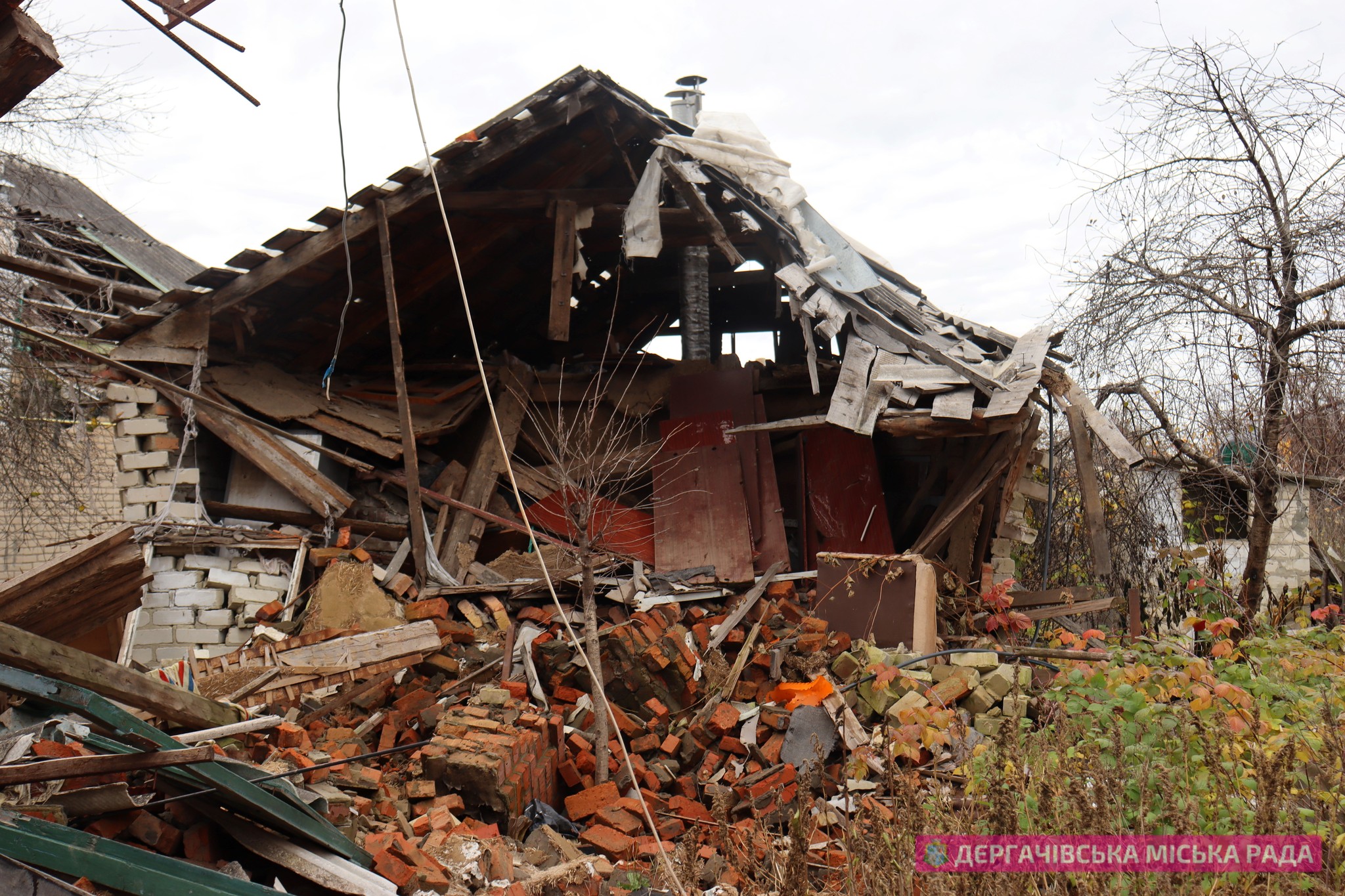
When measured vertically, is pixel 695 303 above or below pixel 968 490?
above

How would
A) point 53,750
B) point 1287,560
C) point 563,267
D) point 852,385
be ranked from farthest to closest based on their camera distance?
point 1287,560
point 563,267
point 852,385
point 53,750

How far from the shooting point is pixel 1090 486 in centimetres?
787

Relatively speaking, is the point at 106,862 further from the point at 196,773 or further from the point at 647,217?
the point at 647,217

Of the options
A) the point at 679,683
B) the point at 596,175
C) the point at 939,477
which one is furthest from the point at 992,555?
the point at 596,175

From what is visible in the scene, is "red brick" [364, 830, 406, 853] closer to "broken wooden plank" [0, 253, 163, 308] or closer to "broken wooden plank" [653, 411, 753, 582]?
"broken wooden plank" [653, 411, 753, 582]

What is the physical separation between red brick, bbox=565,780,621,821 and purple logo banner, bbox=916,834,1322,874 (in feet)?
11.1

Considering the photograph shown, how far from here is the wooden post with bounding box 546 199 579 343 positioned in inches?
357

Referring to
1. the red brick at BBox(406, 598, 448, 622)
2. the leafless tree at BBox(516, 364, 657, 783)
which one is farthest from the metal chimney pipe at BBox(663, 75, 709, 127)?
the red brick at BBox(406, 598, 448, 622)

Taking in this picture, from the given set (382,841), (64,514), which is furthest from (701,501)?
(64,514)

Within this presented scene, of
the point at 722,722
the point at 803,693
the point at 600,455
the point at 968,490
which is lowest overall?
the point at 722,722

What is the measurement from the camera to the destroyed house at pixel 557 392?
8.52 metres

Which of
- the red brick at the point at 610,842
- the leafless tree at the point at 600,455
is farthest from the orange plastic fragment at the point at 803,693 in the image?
the red brick at the point at 610,842

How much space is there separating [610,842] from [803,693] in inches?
72.8

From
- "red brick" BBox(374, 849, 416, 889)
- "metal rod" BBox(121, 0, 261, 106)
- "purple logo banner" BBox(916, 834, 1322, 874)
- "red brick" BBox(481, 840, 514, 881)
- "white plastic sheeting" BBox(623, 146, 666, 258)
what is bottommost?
"red brick" BBox(481, 840, 514, 881)
